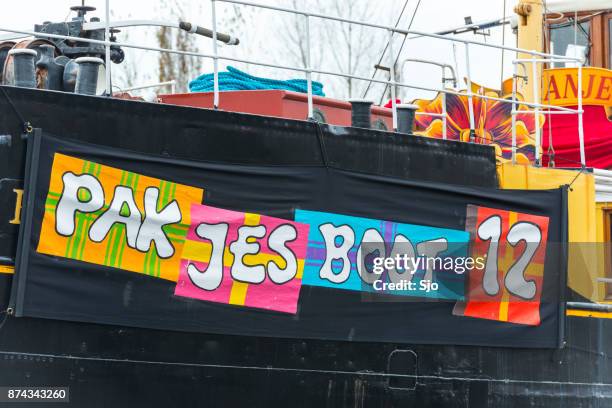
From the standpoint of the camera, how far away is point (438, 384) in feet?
30.5

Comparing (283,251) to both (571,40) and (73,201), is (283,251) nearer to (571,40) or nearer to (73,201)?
(73,201)

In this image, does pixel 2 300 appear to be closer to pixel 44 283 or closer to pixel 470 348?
pixel 44 283

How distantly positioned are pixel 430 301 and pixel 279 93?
2.14 m

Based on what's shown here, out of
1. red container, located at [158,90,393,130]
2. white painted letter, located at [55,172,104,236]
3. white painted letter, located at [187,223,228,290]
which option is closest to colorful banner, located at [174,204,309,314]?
white painted letter, located at [187,223,228,290]

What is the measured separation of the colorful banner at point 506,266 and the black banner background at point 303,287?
3.0 inches

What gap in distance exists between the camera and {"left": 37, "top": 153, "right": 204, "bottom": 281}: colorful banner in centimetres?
808

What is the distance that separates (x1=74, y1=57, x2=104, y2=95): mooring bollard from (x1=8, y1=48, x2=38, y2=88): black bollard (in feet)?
1.10

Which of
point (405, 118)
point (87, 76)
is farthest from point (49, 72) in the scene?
point (405, 118)

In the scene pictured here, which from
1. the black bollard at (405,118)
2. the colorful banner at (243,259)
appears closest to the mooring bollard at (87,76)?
the colorful banner at (243,259)

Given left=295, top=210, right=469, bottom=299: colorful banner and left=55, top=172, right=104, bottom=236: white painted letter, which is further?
left=295, top=210, right=469, bottom=299: colorful banner

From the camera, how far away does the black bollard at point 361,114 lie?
9508 millimetres

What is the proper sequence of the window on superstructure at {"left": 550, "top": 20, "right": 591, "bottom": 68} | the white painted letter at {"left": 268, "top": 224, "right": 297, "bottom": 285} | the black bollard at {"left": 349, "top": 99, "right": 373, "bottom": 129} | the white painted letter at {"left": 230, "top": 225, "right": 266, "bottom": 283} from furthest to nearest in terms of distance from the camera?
the window on superstructure at {"left": 550, "top": 20, "right": 591, "bottom": 68}, the black bollard at {"left": 349, "top": 99, "right": 373, "bottom": 129}, the white painted letter at {"left": 268, "top": 224, "right": 297, "bottom": 285}, the white painted letter at {"left": 230, "top": 225, "right": 266, "bottom": 283}

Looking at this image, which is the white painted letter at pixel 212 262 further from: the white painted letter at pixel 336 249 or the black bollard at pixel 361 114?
the black bollard at pixel 361 114

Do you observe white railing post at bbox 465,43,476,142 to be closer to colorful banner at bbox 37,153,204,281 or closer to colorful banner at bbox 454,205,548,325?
colorful banner at bbox 454,205,548,325
